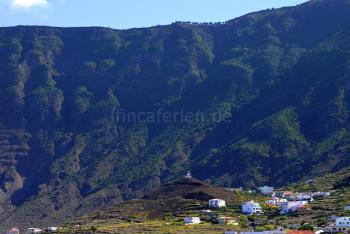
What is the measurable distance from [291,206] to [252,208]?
620 cm

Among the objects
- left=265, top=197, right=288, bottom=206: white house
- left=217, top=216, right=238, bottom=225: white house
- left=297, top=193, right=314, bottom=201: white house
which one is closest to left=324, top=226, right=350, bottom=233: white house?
left=217, top=216, right=238, bottom=225: white house

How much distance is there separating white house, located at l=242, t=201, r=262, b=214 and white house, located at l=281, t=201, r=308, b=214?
11.7 ft

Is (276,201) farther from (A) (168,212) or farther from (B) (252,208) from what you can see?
(A) (168,212)

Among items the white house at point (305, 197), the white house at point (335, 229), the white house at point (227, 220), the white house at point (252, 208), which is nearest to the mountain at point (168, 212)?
the white house at point (227, 220)

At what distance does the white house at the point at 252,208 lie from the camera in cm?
14612

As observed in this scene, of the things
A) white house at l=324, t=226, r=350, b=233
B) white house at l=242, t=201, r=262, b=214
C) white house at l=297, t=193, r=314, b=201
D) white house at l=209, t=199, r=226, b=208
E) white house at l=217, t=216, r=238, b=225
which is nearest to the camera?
white house at l=324, t=226, r=350, b=233

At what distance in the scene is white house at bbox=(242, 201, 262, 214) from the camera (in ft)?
479

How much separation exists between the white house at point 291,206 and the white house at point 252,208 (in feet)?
11.7

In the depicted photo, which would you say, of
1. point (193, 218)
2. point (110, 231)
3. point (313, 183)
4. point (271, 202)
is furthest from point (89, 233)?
point (313, 183)

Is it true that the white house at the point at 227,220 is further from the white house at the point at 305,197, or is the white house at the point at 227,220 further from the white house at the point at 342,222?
the white house at the point at 342,222

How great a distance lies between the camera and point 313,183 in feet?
580

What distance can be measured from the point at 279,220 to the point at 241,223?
503 centimetres

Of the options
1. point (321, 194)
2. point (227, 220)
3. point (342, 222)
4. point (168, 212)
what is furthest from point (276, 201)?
point (342, 222)

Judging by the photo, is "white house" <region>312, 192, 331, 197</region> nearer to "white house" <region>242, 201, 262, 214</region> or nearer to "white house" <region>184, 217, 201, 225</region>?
"white house" <region>242, 201, 262, 214</region>
